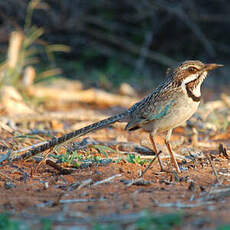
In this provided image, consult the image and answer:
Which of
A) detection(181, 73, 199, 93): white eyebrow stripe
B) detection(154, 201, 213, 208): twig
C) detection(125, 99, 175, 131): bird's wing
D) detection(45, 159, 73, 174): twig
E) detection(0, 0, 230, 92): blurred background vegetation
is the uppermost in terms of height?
detection(0, 0, 230, 92): blurred background vegetation

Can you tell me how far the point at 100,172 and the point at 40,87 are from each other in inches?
184

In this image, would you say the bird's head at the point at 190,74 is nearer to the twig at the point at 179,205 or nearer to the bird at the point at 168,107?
the bird at the point at 168,107

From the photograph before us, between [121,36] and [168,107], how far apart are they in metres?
7.12

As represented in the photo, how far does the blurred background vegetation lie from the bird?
528cm

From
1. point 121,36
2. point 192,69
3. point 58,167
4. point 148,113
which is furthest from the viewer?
point 121,36

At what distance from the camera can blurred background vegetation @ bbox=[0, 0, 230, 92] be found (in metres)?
10.1

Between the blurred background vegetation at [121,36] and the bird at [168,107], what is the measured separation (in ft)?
17.3

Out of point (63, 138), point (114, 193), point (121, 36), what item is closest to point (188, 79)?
point (63, 138)

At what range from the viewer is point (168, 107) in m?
4.28

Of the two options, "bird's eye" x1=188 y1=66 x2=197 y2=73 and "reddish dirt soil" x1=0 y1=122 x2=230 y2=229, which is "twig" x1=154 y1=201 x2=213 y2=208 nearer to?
"reddish dirt soil" x1=0 y1=122 x2=230 y2=229

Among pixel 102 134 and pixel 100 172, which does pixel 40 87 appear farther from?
pixel 100 172

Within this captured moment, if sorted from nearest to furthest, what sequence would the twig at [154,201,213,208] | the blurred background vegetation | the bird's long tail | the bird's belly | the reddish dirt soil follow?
the reddish dirt soil
the twig at [154,201,213,208]
the bird's long tail
the bird's belly
the blurred background vegetation

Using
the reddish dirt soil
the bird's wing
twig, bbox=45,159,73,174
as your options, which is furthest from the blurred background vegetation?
the reddish dirt soil

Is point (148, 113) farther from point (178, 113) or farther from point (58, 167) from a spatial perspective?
point (58, 167)
